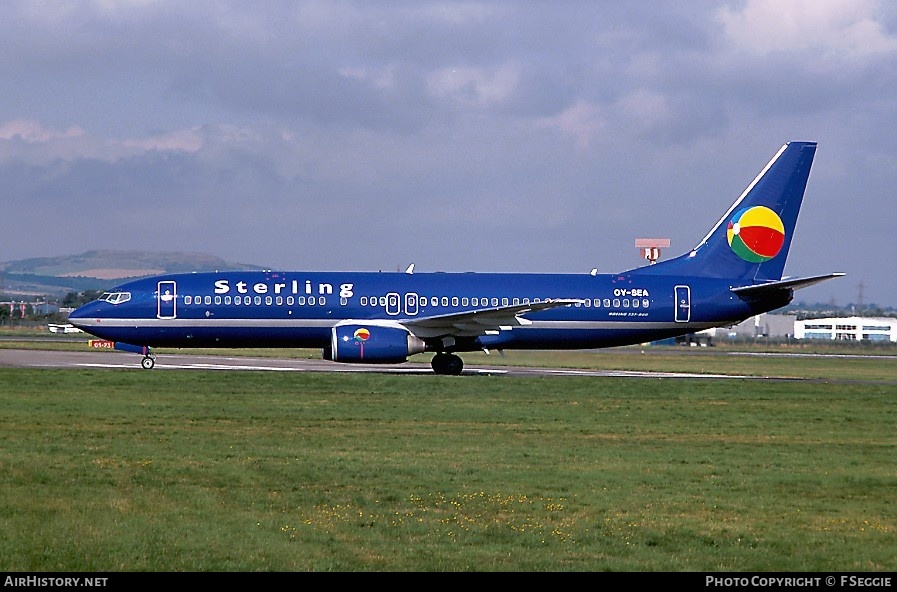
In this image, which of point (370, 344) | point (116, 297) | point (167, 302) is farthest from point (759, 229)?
point (116, 297)

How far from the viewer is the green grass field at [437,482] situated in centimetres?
1295

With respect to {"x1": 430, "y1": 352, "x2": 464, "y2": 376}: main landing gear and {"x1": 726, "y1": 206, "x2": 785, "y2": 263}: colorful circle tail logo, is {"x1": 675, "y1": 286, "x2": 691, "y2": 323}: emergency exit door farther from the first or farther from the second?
{"x1": 430, "y1": 352, "x2": 464, "y2": 376}: main landing gear

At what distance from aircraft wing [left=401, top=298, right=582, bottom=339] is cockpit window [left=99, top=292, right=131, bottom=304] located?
9.73m

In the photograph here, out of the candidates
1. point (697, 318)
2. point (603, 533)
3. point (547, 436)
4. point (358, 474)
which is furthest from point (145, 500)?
point (697, 318)

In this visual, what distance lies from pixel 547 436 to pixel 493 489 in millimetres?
6703

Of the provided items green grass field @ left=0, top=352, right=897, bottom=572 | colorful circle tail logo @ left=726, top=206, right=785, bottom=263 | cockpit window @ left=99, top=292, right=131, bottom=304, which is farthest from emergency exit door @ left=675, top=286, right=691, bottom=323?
cockpit window @ left=99, top=292, right=131, bottom=304

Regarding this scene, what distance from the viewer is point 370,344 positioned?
135 ft

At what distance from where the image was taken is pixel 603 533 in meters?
14.1

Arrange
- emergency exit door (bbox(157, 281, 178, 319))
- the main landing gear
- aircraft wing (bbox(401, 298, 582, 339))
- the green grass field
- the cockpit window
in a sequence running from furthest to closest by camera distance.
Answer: the main landing gear → the cockpit window → emergency exit door (bbox(157, 281, 178, 319)) → aircraft wing (bbox(401, 298, 582, 339)) → the green grass field

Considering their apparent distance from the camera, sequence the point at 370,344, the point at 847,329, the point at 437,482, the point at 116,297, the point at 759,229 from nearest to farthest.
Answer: the point at 437,482 < the point at 370,344 < the point at 116,297 < the point at 759,229 < the point at 847,329

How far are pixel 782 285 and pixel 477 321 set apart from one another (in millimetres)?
11024

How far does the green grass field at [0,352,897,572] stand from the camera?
510 inches

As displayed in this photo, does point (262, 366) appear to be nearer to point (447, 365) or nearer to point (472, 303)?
point (447, 365)

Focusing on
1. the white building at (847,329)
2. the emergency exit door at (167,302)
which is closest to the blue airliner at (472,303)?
the emergency exit door at (167,302)
